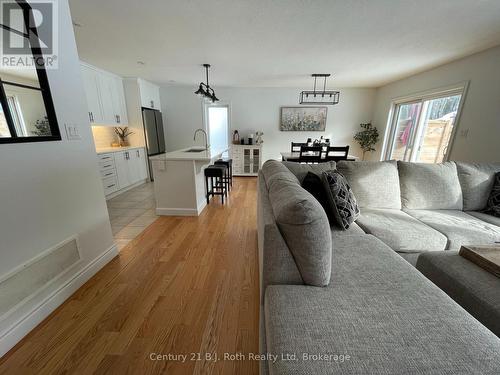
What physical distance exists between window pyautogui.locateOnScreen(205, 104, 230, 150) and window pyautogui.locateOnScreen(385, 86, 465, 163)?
4131 mm

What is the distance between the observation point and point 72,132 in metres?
1.51

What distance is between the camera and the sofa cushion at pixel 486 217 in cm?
173

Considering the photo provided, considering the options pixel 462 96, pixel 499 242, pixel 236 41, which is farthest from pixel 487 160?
pixel 236 41

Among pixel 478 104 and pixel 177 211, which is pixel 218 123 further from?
pixel 478 104

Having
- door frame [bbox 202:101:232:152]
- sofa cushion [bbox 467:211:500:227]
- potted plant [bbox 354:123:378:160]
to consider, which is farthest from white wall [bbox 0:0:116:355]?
potted plant [bbox 354:123:378:160]

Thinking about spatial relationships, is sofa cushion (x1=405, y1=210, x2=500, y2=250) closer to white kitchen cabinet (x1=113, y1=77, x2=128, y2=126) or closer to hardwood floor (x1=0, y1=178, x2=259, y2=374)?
hardwood floor (x1=0, y1=178, x2=259, y2=374)

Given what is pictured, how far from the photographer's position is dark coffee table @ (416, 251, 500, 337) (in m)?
0.91

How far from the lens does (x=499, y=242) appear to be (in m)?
1.46

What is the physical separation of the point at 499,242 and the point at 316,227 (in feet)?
5.57

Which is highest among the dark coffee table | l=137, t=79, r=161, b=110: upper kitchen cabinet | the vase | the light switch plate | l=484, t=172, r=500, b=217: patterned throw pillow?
l=137, t=79, r=161, b=110: upper kitchen cabinet

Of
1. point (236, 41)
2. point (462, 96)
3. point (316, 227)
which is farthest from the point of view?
point (462, 96)

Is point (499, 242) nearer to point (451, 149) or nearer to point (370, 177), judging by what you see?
point (370, 177)

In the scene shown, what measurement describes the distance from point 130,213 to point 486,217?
14.0 feet

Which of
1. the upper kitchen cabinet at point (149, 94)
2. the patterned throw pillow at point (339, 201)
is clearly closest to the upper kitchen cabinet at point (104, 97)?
the upper kitchen cabinet at point (149, 94)
